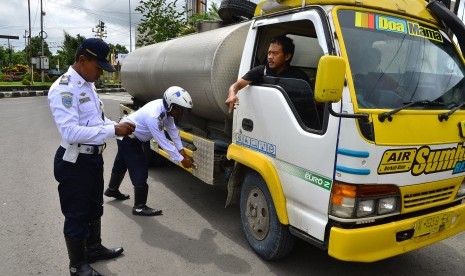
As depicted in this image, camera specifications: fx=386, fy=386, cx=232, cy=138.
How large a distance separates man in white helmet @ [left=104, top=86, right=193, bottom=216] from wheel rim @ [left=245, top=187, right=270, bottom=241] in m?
1.15

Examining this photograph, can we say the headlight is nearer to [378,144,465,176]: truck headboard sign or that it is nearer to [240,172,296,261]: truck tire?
[378,144,465,176]: truck headboard sign

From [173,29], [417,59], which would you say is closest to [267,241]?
[417,59]

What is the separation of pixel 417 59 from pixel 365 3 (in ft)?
2.09

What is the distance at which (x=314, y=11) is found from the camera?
3027mm

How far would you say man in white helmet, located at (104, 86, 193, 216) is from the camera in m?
4.53

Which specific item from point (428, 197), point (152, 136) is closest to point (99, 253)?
point (152, 136)

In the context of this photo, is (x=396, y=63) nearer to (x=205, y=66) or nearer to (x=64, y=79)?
(x=205, y=66)

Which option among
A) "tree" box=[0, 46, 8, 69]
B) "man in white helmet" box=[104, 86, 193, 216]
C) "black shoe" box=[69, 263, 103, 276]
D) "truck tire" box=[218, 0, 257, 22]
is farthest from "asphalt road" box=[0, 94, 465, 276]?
"tree" box=[0, 46, 8, 69]

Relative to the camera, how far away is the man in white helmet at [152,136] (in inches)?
178

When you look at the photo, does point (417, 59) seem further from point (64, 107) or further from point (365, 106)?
point (64, 107)

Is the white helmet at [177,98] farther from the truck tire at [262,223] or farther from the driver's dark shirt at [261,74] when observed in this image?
the truck tire at [262,223]

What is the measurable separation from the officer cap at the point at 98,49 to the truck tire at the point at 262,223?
169 cm

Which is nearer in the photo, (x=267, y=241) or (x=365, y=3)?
(x=365, y=3)

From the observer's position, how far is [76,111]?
3000 mm
